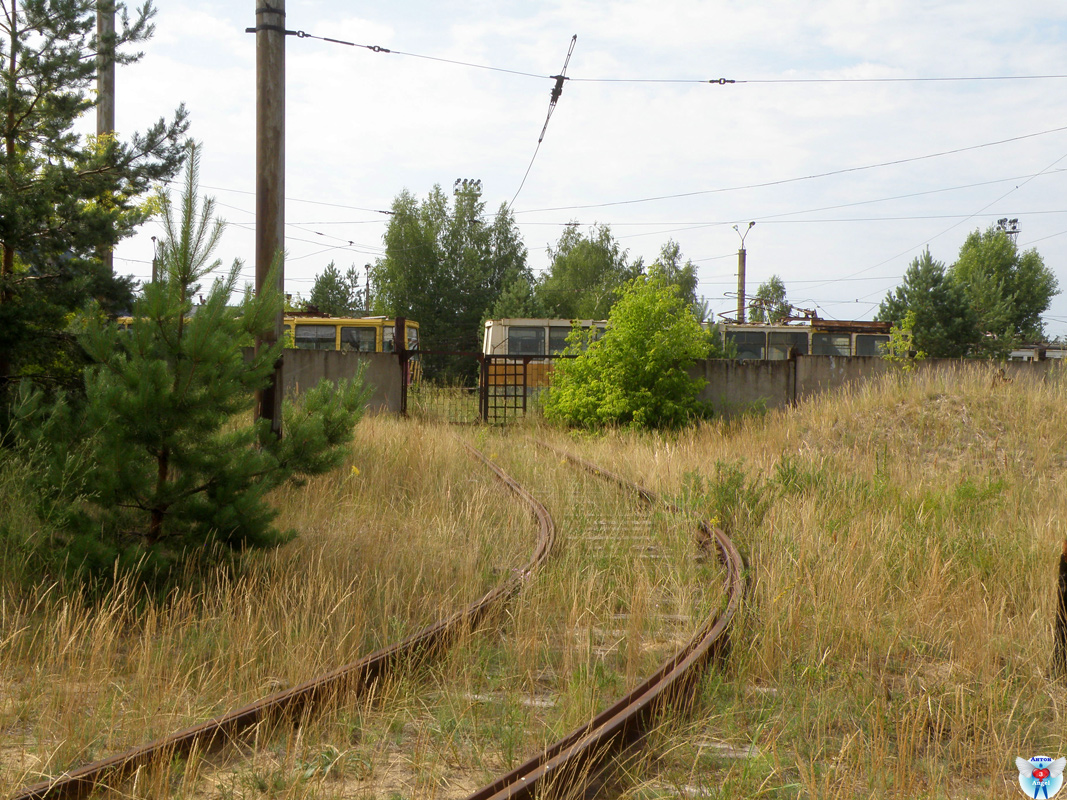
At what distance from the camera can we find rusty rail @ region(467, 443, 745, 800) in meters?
2.71

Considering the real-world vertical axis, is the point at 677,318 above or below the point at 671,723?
above

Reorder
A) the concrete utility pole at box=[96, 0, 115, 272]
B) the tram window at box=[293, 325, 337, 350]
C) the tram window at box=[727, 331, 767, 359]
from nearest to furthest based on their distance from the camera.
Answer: the concrete utility pole at box=[96, 0, 115, 272], the tram window at box=[293, 325, 337, 350], the tram window at box=[727, 331, 767, 359]

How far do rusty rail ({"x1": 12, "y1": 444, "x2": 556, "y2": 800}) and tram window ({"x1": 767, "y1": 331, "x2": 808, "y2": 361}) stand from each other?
22.7 meters

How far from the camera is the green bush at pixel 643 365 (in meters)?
15.0

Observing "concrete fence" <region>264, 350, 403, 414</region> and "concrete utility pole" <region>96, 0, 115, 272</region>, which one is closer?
"concrete utility pole" <region>96, 0, 115, 272</region>

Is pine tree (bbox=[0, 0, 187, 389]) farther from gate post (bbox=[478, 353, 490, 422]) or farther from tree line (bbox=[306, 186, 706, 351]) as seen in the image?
tree line (bbox=[306, 186, 706, 351])

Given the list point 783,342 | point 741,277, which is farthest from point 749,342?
point 741,277

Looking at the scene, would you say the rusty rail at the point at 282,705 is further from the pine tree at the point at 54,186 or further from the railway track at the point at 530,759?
the pine tree at the point at 54,186

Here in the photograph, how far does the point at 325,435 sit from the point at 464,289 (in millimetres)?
46567

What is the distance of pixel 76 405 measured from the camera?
23.3 ft

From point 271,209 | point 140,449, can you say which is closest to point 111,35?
point 271,209

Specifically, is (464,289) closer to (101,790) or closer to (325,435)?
(325,435)

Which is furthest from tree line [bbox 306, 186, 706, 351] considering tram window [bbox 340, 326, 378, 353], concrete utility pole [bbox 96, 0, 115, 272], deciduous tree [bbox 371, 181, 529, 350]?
concrete utility pole [bbox 96, 0, 115, 272]

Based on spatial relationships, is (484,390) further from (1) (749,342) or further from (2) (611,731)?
(2) (611,731)
